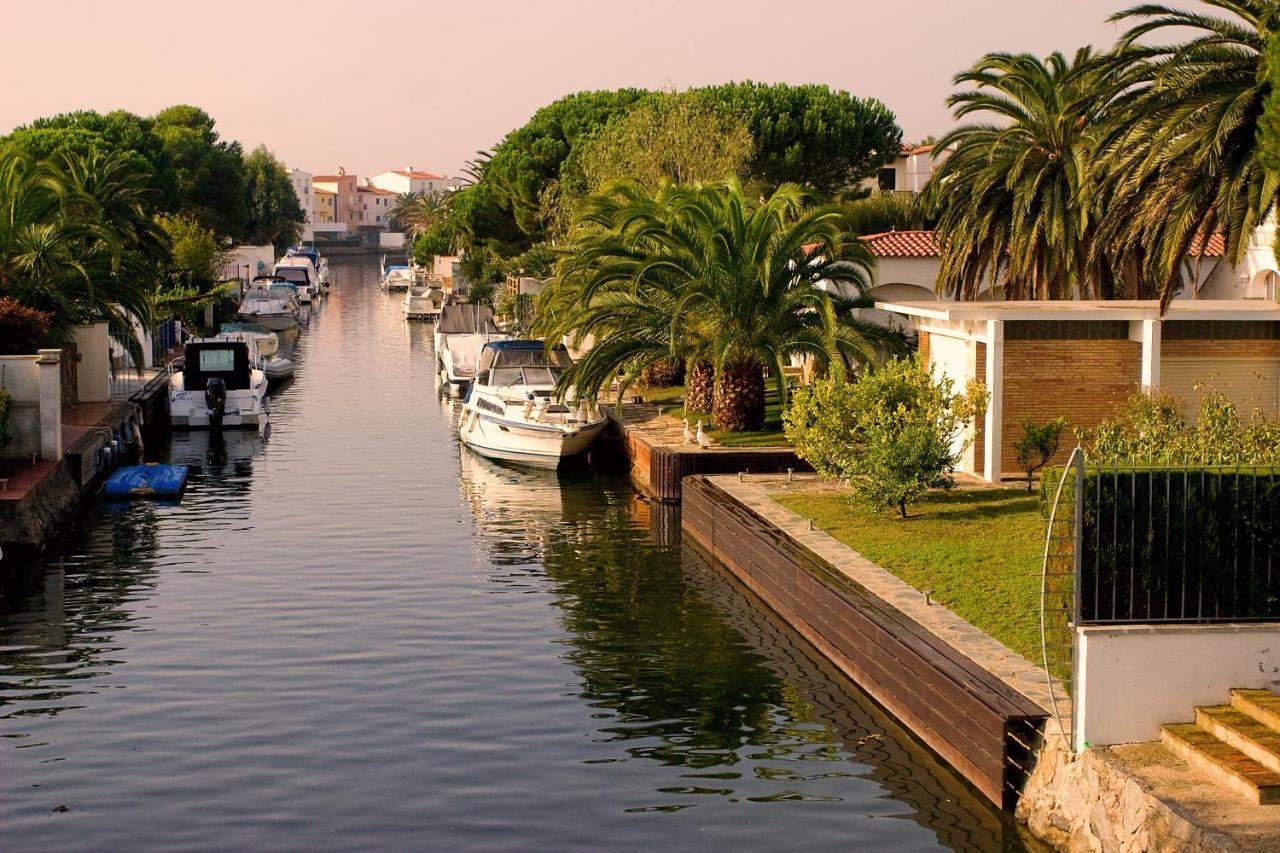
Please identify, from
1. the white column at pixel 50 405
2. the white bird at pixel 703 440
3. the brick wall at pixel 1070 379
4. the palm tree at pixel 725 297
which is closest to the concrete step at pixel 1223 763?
the brick wall at pixel 1070 379

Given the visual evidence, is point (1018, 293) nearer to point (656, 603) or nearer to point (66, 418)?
point (656, 603)

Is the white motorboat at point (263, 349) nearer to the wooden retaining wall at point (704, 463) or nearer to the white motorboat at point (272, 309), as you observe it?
the white motorboat at point (272, 309)

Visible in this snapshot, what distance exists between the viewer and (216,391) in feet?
142

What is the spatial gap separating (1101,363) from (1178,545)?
13606 mm

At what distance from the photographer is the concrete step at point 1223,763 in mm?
12188

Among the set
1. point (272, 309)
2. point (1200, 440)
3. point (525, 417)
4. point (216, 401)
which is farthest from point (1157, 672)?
point (272, 309)

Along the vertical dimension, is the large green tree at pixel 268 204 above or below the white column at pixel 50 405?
above

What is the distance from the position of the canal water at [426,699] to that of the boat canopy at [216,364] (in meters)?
11.8

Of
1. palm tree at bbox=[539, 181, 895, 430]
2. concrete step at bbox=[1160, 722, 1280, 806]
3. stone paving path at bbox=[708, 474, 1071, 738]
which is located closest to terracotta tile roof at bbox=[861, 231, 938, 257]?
palm tree at bbox=[539, 181, 895, 430]

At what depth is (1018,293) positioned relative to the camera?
37938 millimetres

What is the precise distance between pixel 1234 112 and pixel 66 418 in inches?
993

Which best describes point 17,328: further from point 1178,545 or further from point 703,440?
point 1178,545

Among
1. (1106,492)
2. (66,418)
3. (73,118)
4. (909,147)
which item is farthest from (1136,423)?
(73,118)

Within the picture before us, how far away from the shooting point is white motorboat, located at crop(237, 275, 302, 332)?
258ft
